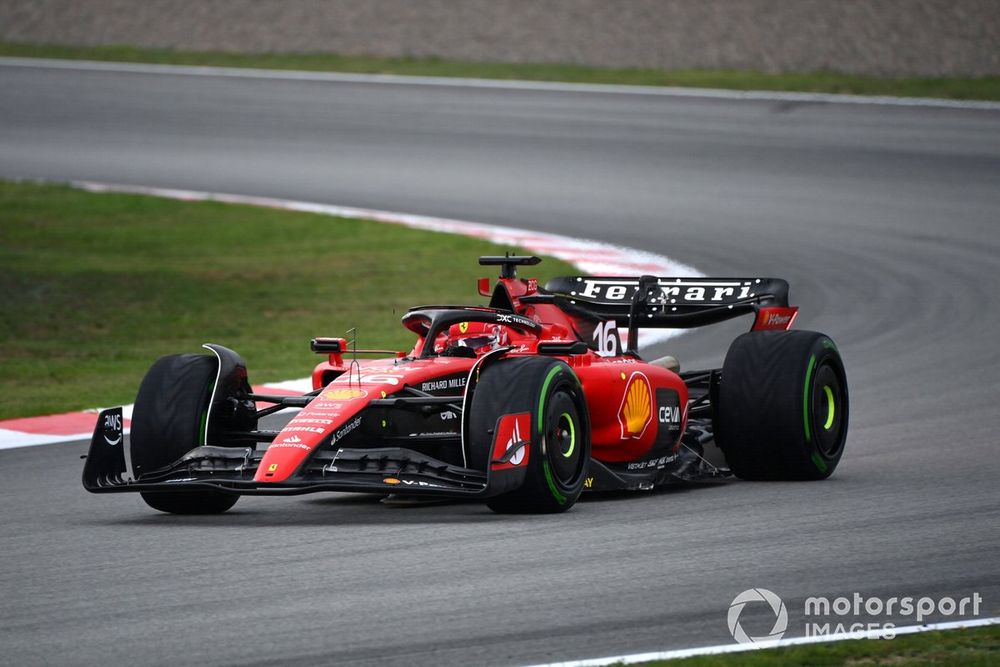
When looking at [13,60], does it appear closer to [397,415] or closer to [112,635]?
[397,415]

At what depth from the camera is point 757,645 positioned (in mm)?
6184

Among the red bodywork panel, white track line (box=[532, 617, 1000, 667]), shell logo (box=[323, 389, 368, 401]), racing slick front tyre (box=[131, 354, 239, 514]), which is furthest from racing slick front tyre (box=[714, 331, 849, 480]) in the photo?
white track line (box=[532, 617, 1000, 667])

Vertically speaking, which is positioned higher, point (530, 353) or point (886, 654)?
point (530, 353)

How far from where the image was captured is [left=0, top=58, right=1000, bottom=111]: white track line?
29.4 metres

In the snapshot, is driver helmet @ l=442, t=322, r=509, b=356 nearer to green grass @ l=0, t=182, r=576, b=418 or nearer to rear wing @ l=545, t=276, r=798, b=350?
rear wing @ l=545, t=276, r=798, b=350

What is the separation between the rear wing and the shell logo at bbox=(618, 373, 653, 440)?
945 millimetres

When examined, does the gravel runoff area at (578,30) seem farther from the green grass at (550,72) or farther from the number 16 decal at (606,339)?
the number 16 decal at (606,339)

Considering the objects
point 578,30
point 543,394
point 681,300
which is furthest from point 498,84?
point 543,394

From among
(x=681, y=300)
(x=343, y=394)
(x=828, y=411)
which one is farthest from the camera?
(x=681, y=300)

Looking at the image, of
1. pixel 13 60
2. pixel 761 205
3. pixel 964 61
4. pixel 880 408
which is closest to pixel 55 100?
pixel 13 60

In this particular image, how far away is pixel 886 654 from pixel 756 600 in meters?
0.76

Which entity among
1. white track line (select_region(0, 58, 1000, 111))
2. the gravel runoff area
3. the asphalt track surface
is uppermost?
the gravel runoff area

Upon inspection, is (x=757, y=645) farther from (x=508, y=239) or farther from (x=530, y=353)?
(x=508, y=239)

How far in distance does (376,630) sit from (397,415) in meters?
2.62
